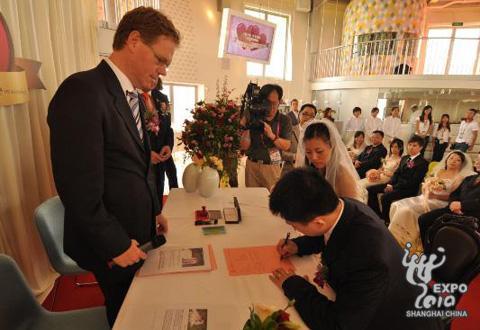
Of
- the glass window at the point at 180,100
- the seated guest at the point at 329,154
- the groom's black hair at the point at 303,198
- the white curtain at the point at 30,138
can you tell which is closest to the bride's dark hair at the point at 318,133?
the seated guest at the point at 329,154

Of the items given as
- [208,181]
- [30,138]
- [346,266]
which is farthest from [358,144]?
[30,138]

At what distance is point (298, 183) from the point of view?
90 centimetres

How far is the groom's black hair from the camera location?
879 millimetres

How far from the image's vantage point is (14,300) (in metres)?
1.02

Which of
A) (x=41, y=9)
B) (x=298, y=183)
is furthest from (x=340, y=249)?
(x=41, y=9)

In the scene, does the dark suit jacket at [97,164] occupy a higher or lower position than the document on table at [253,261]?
higher

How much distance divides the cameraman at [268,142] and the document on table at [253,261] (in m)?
1.22

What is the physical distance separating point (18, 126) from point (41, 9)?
849 mm

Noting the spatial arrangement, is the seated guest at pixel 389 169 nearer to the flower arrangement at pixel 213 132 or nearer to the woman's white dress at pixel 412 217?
the woman's white dress at pixel 412 217

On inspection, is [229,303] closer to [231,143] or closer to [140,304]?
[140,304]

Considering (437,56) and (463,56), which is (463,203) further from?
(463,56)

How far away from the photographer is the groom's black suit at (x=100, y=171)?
844 millimetres

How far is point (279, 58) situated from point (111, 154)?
28.7ft

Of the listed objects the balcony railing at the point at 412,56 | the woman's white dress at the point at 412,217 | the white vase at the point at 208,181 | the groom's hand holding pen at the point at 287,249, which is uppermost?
the balcony railing at the point at 412,56
